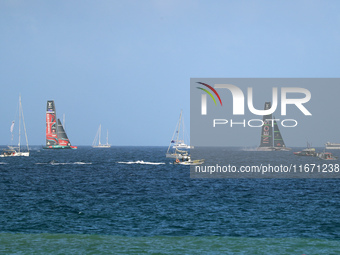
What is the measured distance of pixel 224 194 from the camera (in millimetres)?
57688

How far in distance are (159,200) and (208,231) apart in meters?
18.4

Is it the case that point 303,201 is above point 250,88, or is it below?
below

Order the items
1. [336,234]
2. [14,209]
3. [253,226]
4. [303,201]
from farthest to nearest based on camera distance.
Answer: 1. [303,201]
2. [14,209]
3. [253,226]
4. [336,234]

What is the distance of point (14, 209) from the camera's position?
1666 inches

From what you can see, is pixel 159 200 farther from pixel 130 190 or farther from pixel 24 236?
pixel 24 236

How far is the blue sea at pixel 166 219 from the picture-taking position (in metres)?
25.3

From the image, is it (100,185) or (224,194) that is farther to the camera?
(100,185)

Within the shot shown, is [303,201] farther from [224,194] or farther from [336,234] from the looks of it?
[336,234]

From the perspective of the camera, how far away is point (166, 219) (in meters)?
37.7

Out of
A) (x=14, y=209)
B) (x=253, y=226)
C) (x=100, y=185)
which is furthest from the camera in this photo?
(x=100, y=185)

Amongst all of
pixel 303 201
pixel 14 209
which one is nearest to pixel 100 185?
pixel 14 209

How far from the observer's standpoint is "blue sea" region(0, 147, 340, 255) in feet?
83.1

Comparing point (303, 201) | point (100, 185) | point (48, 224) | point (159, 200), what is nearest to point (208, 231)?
point (48, 224)

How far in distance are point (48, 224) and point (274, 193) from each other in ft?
113
